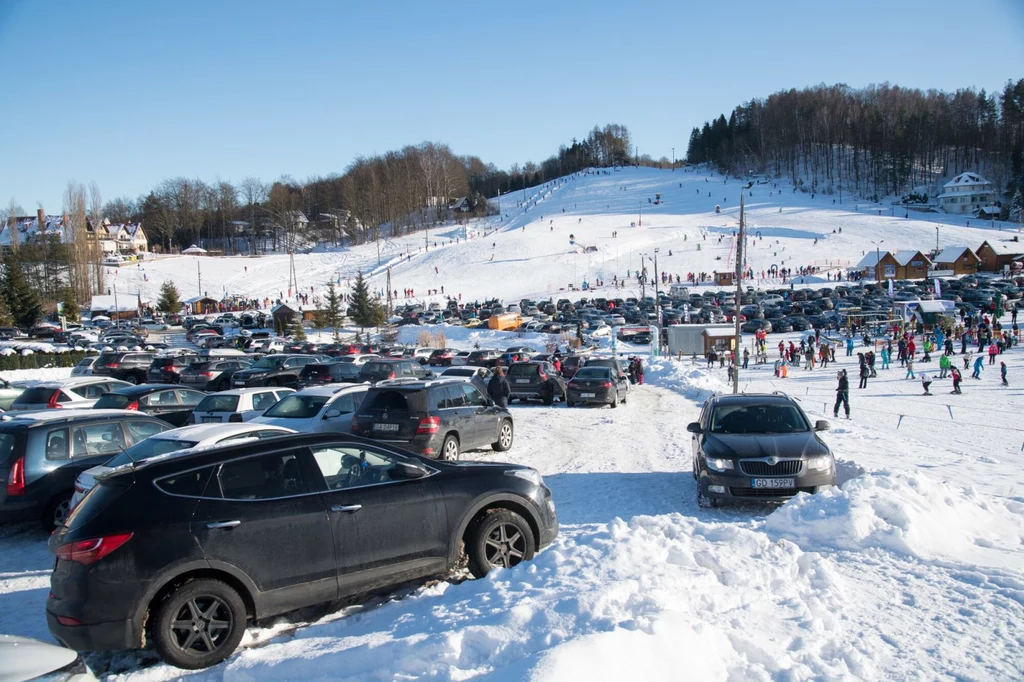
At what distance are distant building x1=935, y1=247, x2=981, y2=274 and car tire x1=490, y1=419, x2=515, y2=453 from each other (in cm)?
8636

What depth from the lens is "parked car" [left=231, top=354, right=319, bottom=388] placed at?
2459 centimetres

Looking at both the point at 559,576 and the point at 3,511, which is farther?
the point at 3,511

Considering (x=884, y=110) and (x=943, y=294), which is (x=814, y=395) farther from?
(x=884, y=110)

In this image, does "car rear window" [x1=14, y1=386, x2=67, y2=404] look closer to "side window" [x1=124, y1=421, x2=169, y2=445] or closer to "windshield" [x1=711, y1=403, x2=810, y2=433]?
"side window" [x1=124, y1=421, x2=169, y2=445]

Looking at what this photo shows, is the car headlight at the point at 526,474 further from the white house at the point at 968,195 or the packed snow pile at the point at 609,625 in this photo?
the white house at the point at 968,195

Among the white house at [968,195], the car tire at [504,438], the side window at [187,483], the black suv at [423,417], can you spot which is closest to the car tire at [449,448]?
the black suv at [423,417]

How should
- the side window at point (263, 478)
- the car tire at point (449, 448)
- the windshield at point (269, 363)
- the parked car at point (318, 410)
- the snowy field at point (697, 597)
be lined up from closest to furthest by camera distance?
the snowy field at point (697, 597), the side window at point (263, 478), the car tire at point (449, 448), the parked car at point (318, 410), the windshield at point (269, 363)

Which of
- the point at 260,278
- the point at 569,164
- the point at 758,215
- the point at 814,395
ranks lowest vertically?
the point at 814,395

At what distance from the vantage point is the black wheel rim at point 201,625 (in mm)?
4762

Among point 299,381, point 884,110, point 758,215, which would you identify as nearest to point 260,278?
point 758,215

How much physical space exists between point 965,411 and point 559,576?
23384 millimetres

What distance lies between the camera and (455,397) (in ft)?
42.0

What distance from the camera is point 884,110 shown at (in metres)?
160

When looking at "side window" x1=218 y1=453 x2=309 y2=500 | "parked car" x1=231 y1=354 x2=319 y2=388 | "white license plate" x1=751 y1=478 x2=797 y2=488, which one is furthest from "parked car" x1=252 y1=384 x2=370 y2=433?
"parked car" x1=231 y1=354 x2=319 y2=388
